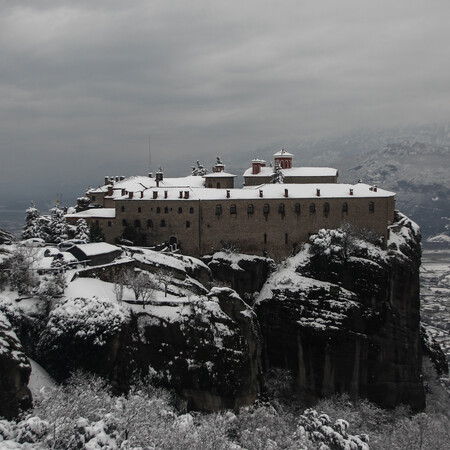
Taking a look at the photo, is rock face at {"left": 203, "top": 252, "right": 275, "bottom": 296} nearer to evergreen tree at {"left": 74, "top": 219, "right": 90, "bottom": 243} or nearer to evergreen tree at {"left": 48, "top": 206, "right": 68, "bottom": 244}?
evergreen tree at {"left": 74, "top": 219, "right": 90, "bottom": 243}

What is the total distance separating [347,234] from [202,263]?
18.3m

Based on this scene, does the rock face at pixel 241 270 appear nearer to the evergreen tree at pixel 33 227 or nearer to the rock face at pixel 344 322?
the rock face at pixel 344 322

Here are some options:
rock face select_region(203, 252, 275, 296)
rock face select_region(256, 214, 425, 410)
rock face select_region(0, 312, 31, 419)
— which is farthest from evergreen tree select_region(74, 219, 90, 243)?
rock face select_region(0, 312, 31, 419)

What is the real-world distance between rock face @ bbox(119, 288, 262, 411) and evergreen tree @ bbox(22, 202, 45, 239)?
2530cm

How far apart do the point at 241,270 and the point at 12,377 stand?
3763 centimetres

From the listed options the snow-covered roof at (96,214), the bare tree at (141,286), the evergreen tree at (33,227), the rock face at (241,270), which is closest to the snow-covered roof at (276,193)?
the snow-covered roof at (96,214)

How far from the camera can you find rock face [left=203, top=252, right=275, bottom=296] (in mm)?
73750

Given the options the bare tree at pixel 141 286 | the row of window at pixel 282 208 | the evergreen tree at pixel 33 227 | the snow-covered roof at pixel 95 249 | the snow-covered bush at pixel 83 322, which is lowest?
the snow-covered bush at pixel 83 322

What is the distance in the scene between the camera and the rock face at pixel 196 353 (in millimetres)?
49938

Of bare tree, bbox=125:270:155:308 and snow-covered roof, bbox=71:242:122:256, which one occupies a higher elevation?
snow-covered roof, bbox=71:242:122:256

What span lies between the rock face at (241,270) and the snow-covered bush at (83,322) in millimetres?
24960

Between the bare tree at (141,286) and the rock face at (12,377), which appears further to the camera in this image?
the bare tree at (141,286)

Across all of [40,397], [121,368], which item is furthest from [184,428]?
[121,368]

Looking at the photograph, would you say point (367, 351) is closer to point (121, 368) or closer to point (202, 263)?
point (202, 263)
